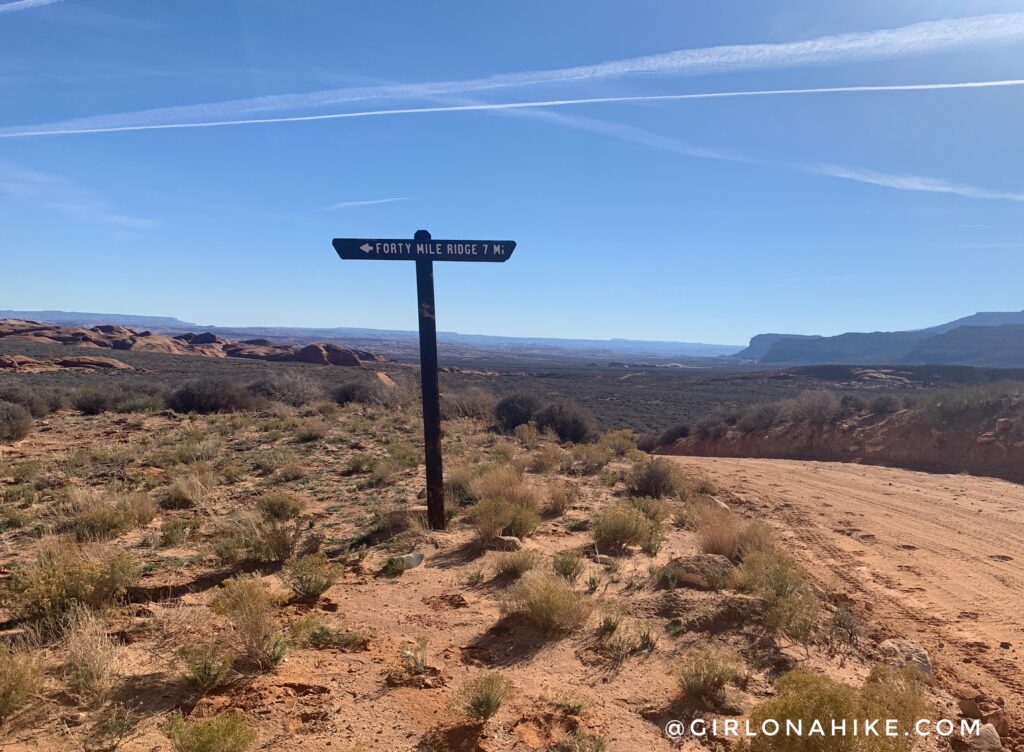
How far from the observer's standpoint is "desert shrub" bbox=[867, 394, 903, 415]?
21.3 m

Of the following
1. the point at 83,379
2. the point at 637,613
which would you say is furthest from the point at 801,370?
the point at 637,613

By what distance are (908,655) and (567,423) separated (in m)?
15.3

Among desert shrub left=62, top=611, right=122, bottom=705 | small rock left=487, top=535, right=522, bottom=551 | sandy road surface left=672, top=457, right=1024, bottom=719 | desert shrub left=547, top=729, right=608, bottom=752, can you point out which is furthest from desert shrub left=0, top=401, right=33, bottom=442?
sandy road surface left=672, top=457, right=1024, bottom=719

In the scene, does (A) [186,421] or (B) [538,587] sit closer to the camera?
(B) [538,587]

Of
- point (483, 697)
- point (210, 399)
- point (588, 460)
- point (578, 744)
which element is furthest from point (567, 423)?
point (578, 744)

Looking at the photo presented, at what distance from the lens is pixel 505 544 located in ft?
23.5

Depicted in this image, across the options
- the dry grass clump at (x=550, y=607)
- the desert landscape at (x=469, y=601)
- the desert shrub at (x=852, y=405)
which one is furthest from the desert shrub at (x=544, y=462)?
the desert shrub at (x=852, y=405)

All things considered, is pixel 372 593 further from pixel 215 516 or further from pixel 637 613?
pixel 215 516

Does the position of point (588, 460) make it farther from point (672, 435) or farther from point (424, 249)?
point (672, 435)

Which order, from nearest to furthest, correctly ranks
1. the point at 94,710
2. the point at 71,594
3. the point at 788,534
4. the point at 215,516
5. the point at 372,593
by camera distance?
1. the point at 94,710
2. the point at 71,594
3. the point at 372,593
4. the point at 215,516
5. the point at 788,534

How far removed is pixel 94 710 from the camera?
3346 millimetres

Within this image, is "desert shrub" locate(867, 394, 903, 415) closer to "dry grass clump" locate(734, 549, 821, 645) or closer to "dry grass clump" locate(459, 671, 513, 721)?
"dry grass clump" locate(734, 549, 821, 645)

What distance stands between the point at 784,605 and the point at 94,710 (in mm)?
5083

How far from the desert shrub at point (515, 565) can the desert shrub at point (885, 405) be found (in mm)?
19787
